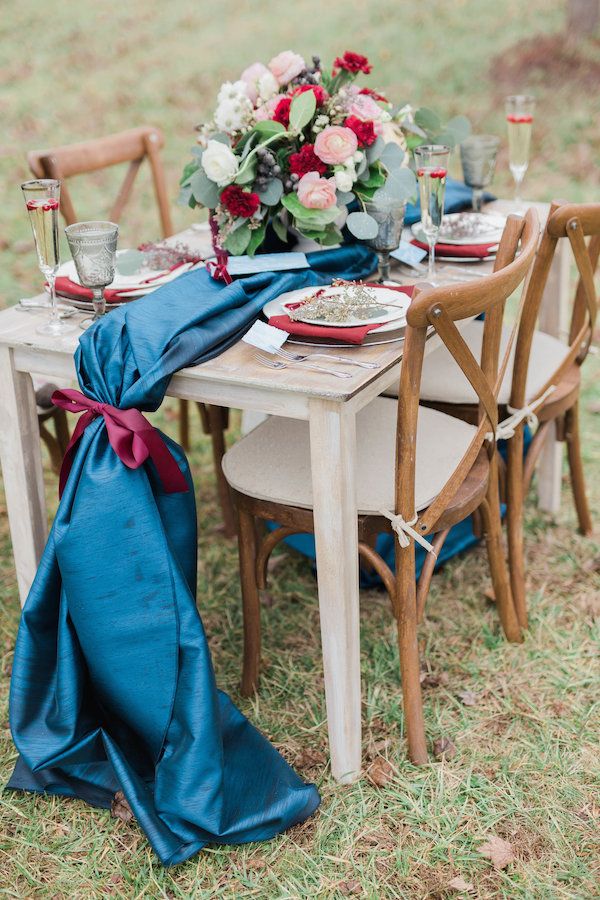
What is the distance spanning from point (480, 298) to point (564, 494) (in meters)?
1.53

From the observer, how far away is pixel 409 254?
89.0 inches

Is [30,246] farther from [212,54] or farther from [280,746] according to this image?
[280,746]

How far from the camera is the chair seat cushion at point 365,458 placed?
191 centimetres

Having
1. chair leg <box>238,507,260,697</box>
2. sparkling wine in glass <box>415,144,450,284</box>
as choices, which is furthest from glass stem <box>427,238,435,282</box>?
chair leg <box>238,507,260,697</box>

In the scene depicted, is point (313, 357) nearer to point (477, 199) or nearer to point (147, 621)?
point (147, 621)

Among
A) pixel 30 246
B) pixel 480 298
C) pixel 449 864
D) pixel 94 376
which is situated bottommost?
pixel 449 864

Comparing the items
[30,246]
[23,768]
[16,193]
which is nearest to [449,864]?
[23,768]

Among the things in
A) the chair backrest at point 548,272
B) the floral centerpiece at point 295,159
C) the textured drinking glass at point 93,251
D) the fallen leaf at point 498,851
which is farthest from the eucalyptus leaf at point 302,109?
the fallen leaf at point 498,851

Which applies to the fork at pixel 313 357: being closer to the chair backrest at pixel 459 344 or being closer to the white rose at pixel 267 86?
the chair backrest at pixel 459 344

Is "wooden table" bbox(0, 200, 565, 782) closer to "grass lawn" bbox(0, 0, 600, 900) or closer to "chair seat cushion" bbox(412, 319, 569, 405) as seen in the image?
"grass lawn" bbox(0, 0, 600, 900)

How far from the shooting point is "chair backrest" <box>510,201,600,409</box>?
6.59 feet

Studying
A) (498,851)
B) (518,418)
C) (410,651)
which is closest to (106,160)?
(518,418)

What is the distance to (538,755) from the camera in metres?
1.99

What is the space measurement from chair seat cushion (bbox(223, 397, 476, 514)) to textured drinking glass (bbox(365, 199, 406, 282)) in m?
0.38
